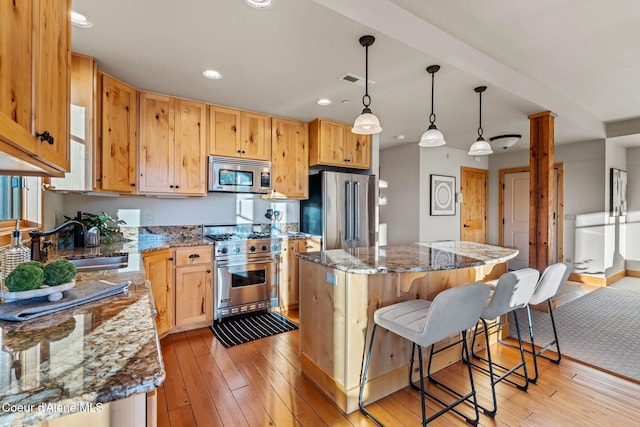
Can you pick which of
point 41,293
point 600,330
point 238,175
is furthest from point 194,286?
point 600,330

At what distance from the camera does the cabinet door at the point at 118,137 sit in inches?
104

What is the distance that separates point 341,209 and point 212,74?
6.97 feet

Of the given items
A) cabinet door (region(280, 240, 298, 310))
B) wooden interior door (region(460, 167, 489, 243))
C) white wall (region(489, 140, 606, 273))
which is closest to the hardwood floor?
cabinet door (region(280, 240, 298, 310))

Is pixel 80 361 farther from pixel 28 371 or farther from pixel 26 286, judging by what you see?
pixel 26 286

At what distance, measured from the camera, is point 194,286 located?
3131mm

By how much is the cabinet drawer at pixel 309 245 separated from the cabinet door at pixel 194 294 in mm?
1092

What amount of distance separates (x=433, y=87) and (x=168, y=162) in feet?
9.25

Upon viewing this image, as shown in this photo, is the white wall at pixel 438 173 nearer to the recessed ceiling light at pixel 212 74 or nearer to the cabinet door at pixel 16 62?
the recessed ceiling light at pixel 212 74

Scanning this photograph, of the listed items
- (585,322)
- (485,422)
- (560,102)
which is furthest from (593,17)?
(585,322)

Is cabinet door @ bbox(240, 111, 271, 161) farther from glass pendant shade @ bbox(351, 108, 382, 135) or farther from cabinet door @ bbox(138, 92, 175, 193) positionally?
glass pendant shade @ bbox(351, 108, 382, 135)

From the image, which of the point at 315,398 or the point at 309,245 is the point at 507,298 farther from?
the point at 309,245

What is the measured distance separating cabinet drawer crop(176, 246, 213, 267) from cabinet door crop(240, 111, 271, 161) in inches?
47.4

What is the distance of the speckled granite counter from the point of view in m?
0.56

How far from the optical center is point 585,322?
332cm
